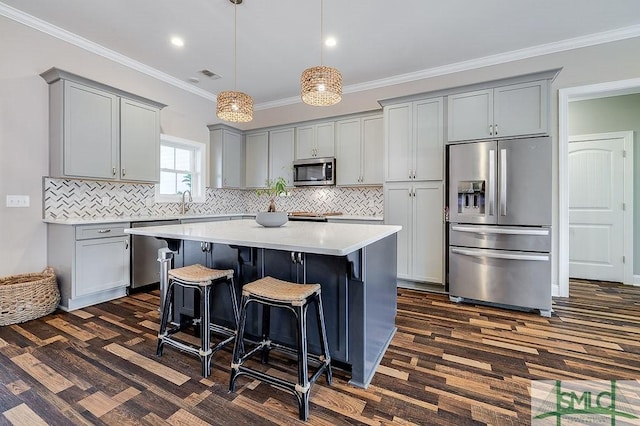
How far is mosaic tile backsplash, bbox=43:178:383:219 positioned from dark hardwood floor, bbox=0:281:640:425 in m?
1.23

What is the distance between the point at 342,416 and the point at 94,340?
2.09 m

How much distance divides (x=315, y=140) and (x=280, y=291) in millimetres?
3494

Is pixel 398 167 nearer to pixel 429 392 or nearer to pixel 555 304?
pixel 555 304

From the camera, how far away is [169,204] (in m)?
4.48

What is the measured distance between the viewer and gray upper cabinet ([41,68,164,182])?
3.06 m

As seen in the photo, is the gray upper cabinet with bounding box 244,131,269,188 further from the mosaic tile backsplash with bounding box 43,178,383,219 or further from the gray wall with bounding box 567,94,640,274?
the gray wall with bounding box 567,94,640,274

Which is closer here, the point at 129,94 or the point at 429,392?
the point at 429,392

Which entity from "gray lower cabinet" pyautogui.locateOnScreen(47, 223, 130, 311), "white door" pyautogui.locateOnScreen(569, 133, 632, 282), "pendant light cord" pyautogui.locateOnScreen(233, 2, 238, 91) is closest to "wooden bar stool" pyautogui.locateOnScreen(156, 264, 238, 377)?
"gray lower cabinet" pyautogui.locateOnScreen(47, 223, 130, 311)

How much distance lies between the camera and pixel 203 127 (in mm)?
4996

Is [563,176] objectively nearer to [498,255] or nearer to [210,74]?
[498,255]

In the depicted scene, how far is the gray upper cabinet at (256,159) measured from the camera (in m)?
5.22

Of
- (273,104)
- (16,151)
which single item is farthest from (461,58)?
(16,151)

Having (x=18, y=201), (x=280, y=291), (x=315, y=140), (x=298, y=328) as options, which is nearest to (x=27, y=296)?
(x=18, y=201)

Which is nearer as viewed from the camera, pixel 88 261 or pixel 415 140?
pixel 88 261
